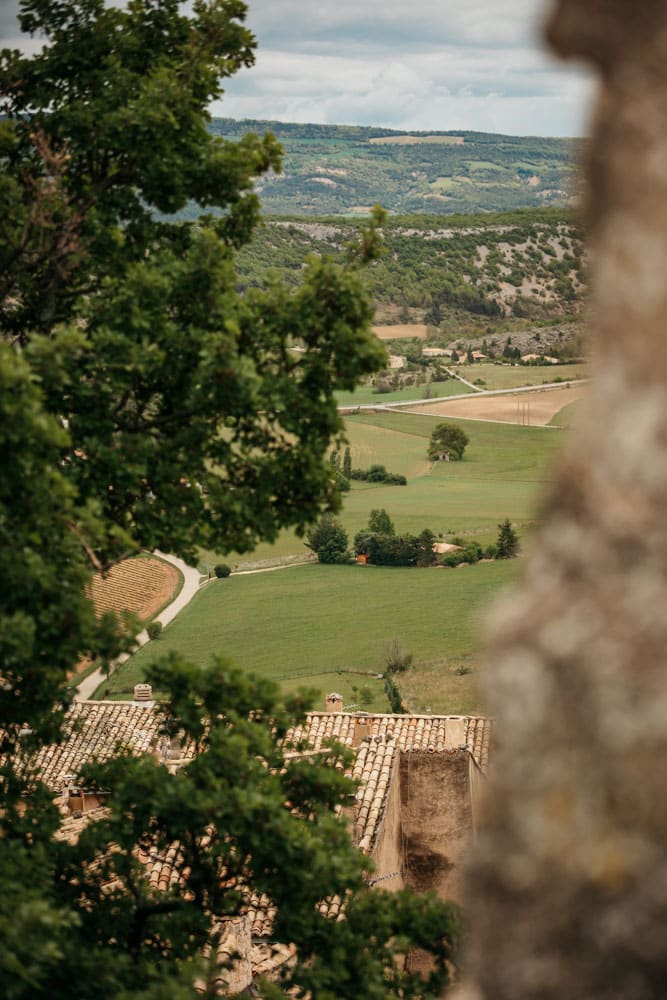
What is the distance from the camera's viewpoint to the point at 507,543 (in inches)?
2474

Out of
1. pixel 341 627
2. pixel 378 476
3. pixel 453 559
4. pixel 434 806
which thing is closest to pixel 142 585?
pixel 341 627

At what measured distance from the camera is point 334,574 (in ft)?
209

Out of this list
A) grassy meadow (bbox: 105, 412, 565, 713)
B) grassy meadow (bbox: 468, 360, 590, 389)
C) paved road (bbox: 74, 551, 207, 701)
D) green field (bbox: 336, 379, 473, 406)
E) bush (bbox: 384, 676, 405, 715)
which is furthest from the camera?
grassy meadow (bbox: 468, 360, 590, 389)

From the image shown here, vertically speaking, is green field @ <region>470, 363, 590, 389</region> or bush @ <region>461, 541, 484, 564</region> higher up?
green field @ <region>470, 363, 590, 389</region>

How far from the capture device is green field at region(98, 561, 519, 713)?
45.3m

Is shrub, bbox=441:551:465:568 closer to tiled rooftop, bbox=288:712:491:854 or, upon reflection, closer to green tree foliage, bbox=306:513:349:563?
green tree foliage, bbox=306:513:349:563

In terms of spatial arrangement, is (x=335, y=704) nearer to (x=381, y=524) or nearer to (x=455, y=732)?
(x=455, y=732)

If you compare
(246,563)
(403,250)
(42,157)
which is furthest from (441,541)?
(403,250)

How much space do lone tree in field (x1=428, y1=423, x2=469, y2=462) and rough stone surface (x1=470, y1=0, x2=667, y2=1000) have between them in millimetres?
80798

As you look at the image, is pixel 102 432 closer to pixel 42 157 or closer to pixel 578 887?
pixel 42 157

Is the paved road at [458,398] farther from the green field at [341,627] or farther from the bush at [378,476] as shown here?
the green field at [341,627]

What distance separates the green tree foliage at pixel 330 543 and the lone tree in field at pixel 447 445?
787 inches

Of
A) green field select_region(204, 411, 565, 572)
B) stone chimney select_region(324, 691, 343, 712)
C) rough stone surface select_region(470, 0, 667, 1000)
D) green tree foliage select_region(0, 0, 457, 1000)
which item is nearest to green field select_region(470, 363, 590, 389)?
green field select_region(204, 411, 565, 572)

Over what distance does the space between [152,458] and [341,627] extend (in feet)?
151
